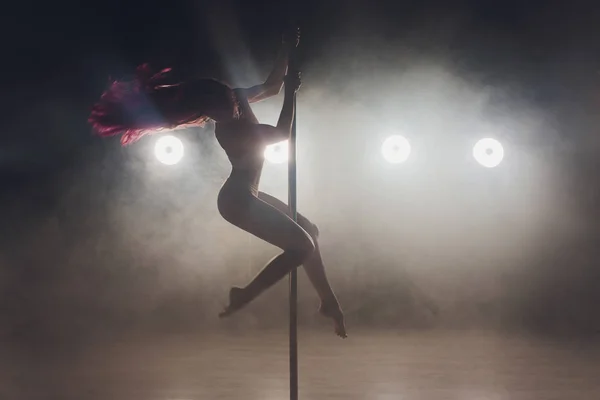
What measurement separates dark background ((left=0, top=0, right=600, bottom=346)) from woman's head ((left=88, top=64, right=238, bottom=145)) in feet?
7.14

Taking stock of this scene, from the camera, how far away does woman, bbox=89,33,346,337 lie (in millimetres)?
1441

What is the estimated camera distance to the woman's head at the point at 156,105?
4.80 ft

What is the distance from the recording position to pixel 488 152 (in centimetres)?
403

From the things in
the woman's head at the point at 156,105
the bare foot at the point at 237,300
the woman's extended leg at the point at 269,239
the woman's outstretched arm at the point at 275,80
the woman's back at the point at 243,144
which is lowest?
the bare foot at the point at 237,300

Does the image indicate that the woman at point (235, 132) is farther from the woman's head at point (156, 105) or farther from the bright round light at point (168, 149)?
the bright round light at point (168, 149)

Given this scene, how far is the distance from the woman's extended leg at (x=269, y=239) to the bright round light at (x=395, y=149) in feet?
8.81

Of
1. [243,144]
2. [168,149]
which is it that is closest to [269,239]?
[243,144]

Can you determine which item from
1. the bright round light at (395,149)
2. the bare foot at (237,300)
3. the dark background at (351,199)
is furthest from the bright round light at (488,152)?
the bare foot at (237,300)

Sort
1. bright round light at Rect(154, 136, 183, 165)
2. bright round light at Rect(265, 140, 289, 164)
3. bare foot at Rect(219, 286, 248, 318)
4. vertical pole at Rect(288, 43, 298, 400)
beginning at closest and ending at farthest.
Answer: bare foot at Rect(219, 286, 248, 318), vertical pole at Rect(288, 43, 298, 400), bright round light at Rect(265, 140, 289, 164), bright round light at Rect(154, 136, 183, 165)

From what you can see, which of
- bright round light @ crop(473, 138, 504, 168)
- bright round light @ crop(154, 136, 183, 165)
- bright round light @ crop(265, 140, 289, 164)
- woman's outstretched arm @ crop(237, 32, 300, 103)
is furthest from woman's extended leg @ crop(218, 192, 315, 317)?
bright round light @ crop(473, 138, 504, 168)

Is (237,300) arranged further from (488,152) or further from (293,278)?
(488,152)

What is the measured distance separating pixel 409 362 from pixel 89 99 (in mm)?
2769

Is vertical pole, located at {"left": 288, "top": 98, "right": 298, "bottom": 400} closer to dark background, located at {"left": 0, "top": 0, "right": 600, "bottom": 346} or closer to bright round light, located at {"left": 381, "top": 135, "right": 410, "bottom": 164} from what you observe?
dark background, located at {"left": 0, "top": 0, "right": 600, "bottom": 346}

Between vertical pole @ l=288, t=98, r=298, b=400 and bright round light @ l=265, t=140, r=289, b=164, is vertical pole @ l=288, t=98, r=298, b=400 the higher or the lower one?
the lower one
